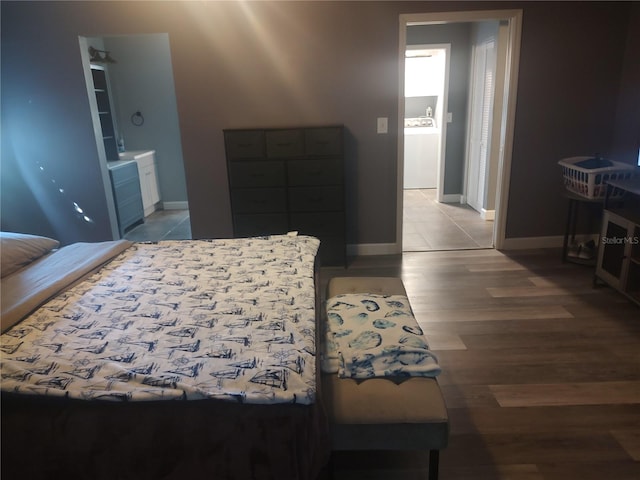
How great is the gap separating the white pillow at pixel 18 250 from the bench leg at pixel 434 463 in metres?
1.92

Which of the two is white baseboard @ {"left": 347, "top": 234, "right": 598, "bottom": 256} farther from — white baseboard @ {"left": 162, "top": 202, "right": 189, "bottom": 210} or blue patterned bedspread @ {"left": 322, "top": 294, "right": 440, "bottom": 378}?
white baseboard @ {"left": 162, "top": 202, "right": 189, "bottom": 210}

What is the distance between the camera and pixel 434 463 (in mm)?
1533

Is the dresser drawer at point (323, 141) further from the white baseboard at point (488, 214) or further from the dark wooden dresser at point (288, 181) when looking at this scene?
the white baseboard at point (488, 214)

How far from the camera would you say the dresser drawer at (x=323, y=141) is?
3561mm

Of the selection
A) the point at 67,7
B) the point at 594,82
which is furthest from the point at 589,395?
the point at 67,7

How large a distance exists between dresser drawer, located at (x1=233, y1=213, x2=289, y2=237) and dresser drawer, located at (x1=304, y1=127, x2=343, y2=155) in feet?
1.94

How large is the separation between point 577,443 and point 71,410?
1.89 m

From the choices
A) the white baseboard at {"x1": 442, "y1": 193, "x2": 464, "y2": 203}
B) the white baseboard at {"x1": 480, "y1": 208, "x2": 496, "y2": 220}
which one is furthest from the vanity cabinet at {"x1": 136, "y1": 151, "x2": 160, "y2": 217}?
the white baseboard at {"x1": 480, "y1": 208, "x2": 496, "y2": 220}

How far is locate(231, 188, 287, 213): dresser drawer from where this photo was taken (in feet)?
12.1

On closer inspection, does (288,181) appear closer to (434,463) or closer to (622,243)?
(622,243)

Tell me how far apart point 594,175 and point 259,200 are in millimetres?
2545

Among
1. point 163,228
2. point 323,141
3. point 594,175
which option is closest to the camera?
point 594,175

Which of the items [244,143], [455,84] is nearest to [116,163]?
[244,143]

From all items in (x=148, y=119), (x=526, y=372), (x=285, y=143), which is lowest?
(x=526, y=372)
